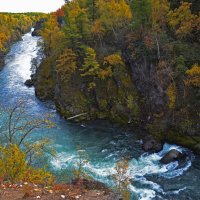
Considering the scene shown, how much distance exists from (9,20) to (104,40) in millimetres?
100962

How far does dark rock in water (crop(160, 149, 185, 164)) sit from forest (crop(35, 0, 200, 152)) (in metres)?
2.49

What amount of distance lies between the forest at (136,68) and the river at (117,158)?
113 inches

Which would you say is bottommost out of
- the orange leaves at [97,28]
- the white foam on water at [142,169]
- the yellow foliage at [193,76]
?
the white foam on water at [142,169]

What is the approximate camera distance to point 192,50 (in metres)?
49.2

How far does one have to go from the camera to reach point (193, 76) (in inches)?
1763

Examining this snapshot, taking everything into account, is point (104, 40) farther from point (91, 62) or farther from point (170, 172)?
point (170, 172)

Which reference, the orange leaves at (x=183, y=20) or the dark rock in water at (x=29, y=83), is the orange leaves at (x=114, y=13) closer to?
the orange leaves at (x=183, y=20)

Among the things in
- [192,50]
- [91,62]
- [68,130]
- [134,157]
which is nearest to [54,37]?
[91,62]

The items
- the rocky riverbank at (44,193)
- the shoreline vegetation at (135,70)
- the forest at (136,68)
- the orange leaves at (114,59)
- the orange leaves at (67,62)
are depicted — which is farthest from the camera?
the orange leaves at (67,62)

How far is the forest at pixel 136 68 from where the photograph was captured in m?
46.8

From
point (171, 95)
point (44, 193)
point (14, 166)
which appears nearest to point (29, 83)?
point (171, 95)

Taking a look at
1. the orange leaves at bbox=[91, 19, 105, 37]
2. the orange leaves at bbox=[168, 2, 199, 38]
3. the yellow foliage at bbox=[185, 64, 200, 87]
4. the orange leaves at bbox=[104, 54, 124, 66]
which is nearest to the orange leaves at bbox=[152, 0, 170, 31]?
the orange leaves at bbox=[168, 2, 199, 38]

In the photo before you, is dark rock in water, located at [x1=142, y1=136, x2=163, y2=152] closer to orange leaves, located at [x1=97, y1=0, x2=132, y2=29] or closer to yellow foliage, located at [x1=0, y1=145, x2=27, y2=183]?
yellow foliage, located at [x1=0, y1=145, x2=27, y2=183]

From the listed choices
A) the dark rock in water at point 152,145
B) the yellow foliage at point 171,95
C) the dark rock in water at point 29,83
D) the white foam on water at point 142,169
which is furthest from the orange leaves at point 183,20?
the dark rock in water at point 29,83
